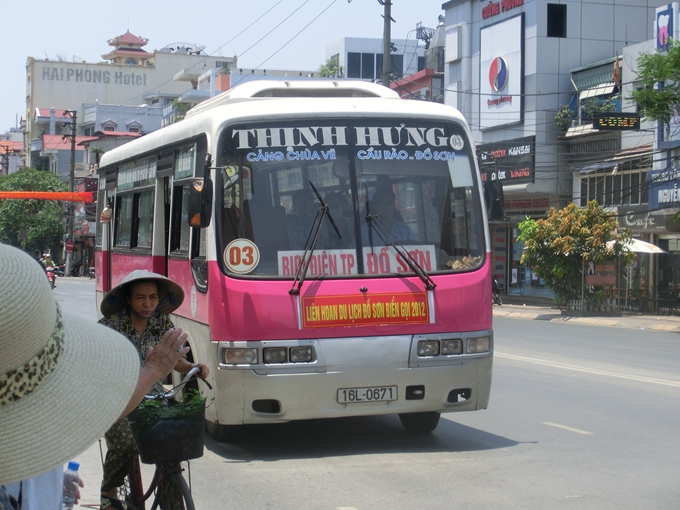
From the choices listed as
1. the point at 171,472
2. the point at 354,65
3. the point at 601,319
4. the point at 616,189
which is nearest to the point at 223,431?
the point at 171,472

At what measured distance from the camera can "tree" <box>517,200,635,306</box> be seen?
28.3 m

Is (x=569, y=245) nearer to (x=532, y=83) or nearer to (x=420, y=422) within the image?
(x=532, y=83)

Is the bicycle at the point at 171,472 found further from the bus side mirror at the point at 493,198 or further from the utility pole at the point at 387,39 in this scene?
the utility pole at the point at 387,39

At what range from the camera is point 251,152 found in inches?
308

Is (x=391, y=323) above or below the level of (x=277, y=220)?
below

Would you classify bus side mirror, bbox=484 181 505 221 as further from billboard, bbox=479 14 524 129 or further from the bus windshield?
billboard, bbox=479 14 524 129

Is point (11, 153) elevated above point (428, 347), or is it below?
above

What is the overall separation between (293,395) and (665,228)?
23764 millimetres

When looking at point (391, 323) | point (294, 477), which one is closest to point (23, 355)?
point (294, 477)

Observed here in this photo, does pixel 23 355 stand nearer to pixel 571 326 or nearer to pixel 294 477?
pixel 294 477

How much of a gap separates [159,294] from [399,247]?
8.98 ft

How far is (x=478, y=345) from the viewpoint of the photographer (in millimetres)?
7879

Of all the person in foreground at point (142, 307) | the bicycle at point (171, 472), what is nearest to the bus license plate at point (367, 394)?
the person in foreground at point (142, 307)

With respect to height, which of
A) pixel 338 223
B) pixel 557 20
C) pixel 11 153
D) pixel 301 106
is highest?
pixel 11 153
